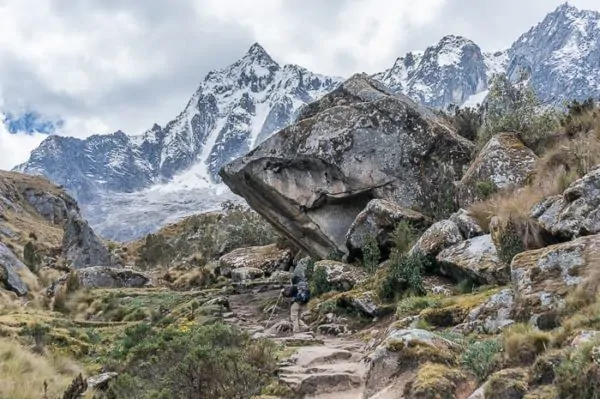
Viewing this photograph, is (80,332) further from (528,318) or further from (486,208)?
(528,318)

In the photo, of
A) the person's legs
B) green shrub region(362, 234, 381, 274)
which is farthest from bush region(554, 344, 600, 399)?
green shrub region(362, 234, 381, 274)

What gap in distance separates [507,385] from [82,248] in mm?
45398

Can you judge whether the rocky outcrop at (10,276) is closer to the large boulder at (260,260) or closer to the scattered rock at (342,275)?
the large boulder at (260,260)

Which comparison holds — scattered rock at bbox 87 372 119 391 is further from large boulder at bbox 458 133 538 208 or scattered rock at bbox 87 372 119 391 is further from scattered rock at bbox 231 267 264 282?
scattered rock at bbox 231 267 264 282

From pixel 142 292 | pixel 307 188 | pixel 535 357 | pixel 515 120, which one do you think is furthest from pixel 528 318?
pixel 142 292

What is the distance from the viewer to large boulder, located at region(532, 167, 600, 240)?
33.5ft

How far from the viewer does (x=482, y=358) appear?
732 cm

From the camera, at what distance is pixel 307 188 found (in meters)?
25.2

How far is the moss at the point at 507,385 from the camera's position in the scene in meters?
5.89

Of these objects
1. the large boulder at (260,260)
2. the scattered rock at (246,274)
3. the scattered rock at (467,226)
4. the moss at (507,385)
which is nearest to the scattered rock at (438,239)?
the scattered rock at (467,226)

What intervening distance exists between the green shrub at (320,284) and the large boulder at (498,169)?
5037 millimetres

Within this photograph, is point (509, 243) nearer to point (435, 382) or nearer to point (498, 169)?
point (498, 169)

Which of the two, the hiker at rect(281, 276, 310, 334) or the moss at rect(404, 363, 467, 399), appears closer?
the moss at rect(404, 363, 467, 399)

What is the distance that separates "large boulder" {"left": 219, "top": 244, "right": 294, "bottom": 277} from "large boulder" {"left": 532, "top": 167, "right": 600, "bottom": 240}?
811 inches
